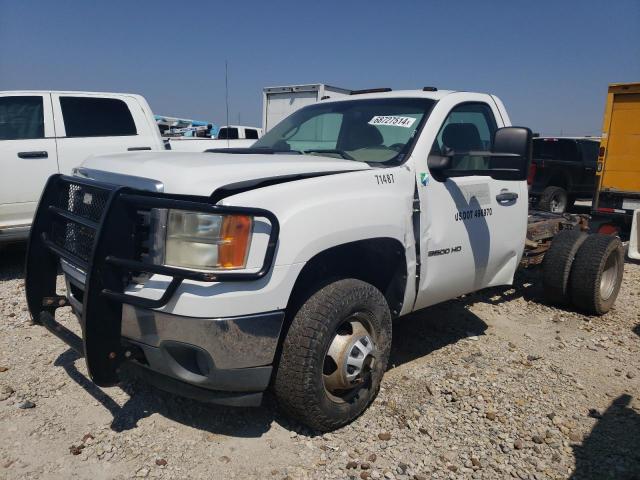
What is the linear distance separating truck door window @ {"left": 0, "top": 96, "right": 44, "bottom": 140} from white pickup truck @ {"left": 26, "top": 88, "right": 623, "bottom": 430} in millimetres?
3695

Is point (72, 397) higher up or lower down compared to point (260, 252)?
lower down

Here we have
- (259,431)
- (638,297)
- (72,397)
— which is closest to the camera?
(259,431)

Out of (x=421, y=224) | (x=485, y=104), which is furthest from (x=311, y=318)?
(x=485, y=104)

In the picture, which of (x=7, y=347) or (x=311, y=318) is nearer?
(x=311, y=318)

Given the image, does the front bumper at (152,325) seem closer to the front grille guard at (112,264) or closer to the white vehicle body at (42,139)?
→ the front grille guard at (112,264)

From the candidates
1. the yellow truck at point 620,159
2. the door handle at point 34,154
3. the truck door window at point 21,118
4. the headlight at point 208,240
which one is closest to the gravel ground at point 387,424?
the headlight at point 208,240

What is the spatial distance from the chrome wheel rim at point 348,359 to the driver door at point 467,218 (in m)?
0.65

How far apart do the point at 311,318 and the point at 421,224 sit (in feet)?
3.49

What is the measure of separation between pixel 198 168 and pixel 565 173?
41.1 feet

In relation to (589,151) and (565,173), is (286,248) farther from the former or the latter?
(589,151)

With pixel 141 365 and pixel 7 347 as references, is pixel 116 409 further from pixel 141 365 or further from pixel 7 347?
pixel 7 347

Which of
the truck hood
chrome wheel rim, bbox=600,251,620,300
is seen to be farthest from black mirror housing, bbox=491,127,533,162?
chrome wheel rim, bbox=600,251,620,300

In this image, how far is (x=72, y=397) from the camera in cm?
336

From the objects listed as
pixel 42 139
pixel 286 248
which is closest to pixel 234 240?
pixel 286 248
